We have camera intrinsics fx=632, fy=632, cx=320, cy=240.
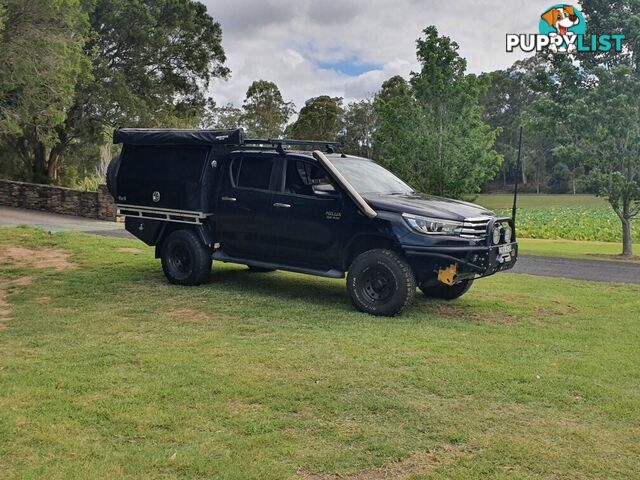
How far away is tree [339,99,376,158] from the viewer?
5456 centimetres

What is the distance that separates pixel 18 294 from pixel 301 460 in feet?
20.8

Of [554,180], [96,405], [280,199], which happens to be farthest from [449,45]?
[554,180]

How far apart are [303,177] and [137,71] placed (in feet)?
74.1

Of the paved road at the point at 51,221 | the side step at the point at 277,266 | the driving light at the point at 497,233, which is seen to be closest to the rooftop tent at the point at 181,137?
the side step at the point at 277,266

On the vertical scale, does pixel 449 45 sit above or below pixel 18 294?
above

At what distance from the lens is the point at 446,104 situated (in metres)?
19.7

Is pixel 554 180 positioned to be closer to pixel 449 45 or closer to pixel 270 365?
pixel 449 45

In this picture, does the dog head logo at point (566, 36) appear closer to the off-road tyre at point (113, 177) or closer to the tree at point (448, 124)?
the tree at point (448, 124)

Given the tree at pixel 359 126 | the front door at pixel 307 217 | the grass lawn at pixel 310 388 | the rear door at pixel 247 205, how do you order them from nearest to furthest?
the grass lawn at pixel 310 388
the front door at pixel 307 217
the rear door at pixel 247 205
the tree at pixel 359 126

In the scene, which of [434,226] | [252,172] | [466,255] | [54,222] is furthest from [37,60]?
[466,255]

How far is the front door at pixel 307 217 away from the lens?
792 cm

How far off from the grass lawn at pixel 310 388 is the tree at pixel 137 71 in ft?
65.9

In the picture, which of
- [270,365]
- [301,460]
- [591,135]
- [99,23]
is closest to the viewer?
[301,460]

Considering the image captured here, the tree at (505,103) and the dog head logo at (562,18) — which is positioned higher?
the tree at (505,103)
